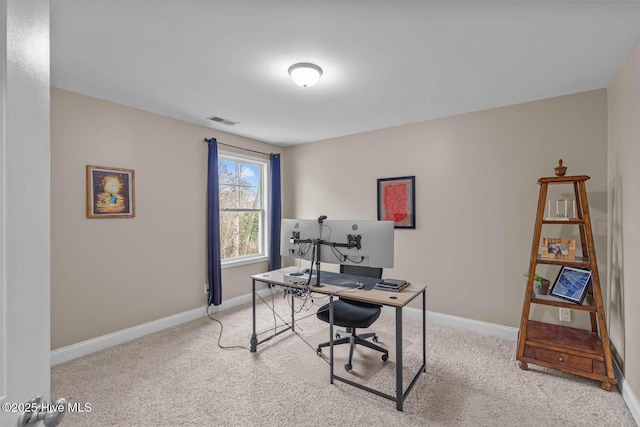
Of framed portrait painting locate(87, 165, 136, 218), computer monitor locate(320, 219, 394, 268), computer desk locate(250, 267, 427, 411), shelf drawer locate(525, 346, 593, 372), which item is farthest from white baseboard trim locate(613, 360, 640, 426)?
framed portrait painting locate(87, 165, 136, 218)

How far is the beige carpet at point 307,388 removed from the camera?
6.36 ft

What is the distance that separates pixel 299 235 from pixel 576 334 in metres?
2.49

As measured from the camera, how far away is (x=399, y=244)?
3781 mm

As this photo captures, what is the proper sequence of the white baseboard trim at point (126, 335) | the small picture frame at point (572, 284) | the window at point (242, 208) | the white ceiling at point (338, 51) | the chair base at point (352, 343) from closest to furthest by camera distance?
the white ceiling at point (338, 51) < the small picture frame at point (572, 284) < the chair base at point (352, 343) < the white baseboard trim at point (126, 335) < the window at point (242, 208)

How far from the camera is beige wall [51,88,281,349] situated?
264 centimetres

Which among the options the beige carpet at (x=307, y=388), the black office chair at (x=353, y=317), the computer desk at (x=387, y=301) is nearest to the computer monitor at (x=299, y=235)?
the computer desk at (x=387, y=301)

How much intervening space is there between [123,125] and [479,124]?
375cm

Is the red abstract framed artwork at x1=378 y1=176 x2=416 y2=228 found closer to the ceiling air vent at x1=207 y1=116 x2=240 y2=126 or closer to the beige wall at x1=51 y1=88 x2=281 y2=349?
the ceiling air vent at x1=207 y1=116 x2=240 y2=126

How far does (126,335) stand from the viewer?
9.95ft

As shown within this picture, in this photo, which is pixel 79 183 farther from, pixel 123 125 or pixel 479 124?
pixel 479 124

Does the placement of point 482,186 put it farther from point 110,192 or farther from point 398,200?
point 110,192

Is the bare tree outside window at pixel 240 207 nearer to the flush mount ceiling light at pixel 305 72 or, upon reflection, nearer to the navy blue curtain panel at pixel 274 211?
the navy blue curtain panel at pixel 274 211

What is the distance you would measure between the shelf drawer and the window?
3.45 metres

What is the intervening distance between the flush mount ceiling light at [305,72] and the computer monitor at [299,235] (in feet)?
3.64
